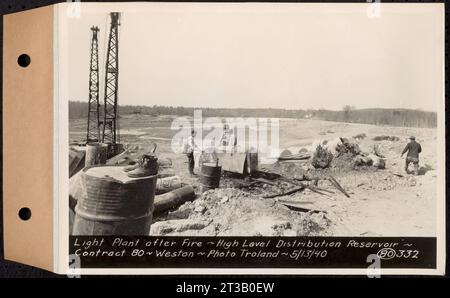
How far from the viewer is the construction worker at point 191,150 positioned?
→ 2.06 meters

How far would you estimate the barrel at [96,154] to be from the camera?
2.04 meters

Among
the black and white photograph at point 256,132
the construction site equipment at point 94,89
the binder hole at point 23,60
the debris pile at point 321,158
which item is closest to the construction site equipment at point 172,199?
the black and white photograph at point 256,132

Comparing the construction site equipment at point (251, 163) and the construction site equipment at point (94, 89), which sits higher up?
the construction site equipment at point (94, 89)

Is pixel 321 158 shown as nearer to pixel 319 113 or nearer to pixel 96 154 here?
pixel 319 113

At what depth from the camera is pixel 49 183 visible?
6.72 ft

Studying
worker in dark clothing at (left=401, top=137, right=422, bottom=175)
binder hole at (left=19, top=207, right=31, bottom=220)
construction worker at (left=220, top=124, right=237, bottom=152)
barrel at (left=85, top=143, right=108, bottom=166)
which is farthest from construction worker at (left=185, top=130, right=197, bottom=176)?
worker in dark clothing at (left=401, top=137, right=422, bottom=175)

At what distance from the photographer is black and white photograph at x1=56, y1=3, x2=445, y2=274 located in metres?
2.04

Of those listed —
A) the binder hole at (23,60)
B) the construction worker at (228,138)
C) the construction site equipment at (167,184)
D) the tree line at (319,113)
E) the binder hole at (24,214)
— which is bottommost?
the binder hole at (24,214)

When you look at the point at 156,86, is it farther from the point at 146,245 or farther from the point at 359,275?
the point at 359,275

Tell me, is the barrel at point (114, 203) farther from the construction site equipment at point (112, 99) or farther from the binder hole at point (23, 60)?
the binder hole at point (23, 60)

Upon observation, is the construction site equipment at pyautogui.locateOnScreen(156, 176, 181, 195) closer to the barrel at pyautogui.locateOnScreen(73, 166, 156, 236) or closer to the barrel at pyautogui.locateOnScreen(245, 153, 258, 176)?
the barrel at pyautogui.locateOnScreen(73, 166, 156, 236)

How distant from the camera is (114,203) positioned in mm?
2033

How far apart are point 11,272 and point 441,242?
5.97 ft

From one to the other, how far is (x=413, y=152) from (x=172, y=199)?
1015 mm
